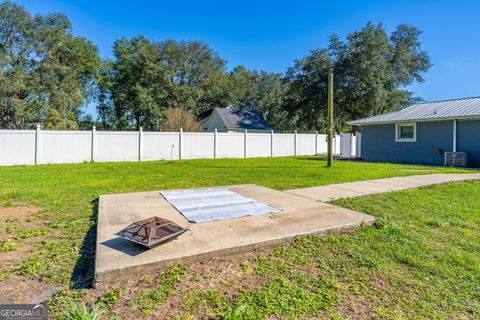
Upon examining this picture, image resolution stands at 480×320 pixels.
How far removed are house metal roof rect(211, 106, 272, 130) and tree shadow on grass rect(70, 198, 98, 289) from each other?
2090 cm

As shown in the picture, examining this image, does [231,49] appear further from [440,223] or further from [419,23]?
[440,223]

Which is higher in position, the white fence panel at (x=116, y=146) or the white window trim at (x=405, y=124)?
the white window trim at (x=405, y=124)

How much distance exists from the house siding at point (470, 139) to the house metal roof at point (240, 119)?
15186 mm

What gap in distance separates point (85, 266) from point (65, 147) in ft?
38.4

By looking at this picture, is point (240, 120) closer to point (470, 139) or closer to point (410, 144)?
point (410, 144)

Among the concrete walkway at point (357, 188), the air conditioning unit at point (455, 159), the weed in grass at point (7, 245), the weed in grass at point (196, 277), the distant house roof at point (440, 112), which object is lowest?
the weed in grass at point (196, 277)

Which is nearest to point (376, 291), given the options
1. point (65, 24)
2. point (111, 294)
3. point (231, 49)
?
point (111, 294)

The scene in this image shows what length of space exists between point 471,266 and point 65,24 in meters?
28.1

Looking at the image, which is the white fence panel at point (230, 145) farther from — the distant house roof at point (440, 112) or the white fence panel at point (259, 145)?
the distant house roof at point (440, 112)

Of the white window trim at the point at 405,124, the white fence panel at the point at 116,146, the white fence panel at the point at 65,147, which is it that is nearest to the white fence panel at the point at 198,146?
the white fence panel at the point at 116,146

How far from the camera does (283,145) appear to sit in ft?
58.5

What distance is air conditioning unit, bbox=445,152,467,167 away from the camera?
38.0 ft

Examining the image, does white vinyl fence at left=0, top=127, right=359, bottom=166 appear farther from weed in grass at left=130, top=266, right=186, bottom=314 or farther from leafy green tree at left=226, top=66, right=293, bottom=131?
leafy green tree at left=226, top=66, right=293, bottom=131

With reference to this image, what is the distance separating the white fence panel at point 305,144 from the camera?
18484 millimetres
